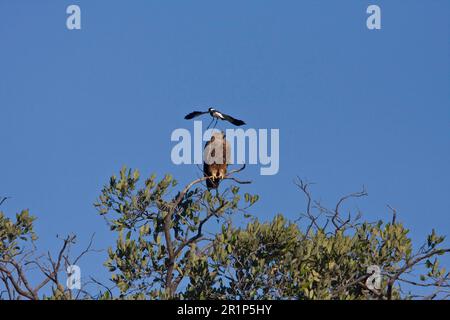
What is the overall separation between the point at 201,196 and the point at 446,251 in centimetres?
466

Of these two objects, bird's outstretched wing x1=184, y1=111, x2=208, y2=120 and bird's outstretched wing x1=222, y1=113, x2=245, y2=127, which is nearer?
bird's outstretched wing x1=222, y1=113, x2=245, y2=127

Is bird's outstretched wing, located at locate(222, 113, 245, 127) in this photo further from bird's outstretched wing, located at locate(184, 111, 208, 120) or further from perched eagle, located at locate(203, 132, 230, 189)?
perched eagle, located at locate(203, 132, 230, 189)

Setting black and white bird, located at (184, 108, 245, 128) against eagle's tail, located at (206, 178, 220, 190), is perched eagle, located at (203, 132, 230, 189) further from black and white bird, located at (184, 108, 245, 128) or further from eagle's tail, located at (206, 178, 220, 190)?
black and white bird, located at (184, 108, 245, 128)

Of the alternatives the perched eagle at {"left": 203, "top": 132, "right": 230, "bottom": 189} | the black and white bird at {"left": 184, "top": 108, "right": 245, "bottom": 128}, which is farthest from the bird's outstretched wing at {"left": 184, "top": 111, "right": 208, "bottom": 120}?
the perched eagle at {"left": 203, "top": 132, "right": 230, "bottom": 189}

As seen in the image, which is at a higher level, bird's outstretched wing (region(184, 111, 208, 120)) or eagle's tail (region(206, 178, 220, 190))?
bird's outstretched wing (region(184, 111, 208, 120))

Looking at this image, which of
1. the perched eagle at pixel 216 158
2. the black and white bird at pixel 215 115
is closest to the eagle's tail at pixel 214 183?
the perched eagle at pixel 216 158

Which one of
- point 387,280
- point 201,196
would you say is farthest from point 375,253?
point 201,196

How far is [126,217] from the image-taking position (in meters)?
19.5

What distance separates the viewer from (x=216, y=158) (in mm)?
23422

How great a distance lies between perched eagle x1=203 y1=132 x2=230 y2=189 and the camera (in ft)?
76.6

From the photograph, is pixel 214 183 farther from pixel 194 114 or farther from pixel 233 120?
pixel 233 120
